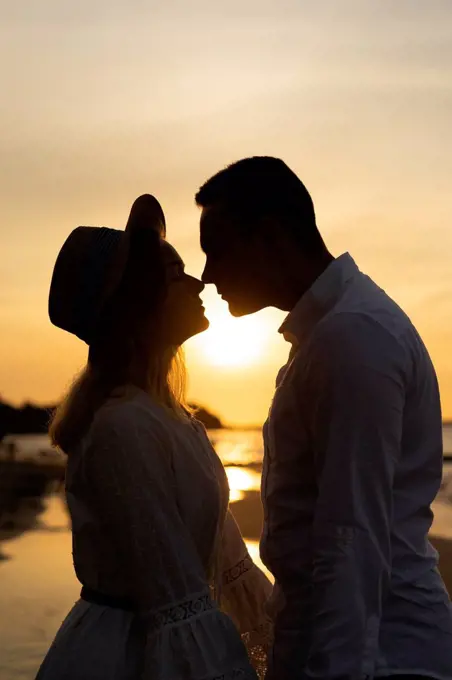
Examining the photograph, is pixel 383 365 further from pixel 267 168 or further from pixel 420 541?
pixel 267 168

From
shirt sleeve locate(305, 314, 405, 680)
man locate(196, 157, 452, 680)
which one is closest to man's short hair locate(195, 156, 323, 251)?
man locate(196, 157, 452, 680)

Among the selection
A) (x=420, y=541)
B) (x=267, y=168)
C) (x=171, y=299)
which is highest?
(x=267, y=168)

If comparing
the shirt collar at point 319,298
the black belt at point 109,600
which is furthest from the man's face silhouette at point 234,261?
the black belt at point 109,600

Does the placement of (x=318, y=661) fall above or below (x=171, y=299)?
below

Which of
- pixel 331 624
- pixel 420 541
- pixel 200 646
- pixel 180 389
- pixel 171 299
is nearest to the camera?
pixel 331 624

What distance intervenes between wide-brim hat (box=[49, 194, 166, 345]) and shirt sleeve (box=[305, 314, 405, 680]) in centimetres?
99

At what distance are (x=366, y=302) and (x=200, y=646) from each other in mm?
1185

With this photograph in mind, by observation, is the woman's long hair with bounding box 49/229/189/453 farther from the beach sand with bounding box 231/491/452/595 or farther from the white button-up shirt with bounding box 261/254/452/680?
the beach sand with bounding box 231/491/452/595

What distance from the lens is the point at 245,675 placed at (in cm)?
307

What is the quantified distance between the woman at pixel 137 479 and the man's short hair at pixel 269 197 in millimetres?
432

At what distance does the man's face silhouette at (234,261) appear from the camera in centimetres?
316

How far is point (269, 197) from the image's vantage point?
3.15 metres

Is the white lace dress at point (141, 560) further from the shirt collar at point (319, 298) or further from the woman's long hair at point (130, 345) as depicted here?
the shirt collar at point (319, 298)

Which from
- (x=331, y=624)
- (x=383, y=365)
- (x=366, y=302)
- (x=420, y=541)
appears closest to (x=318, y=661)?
(x=331, y=624)
